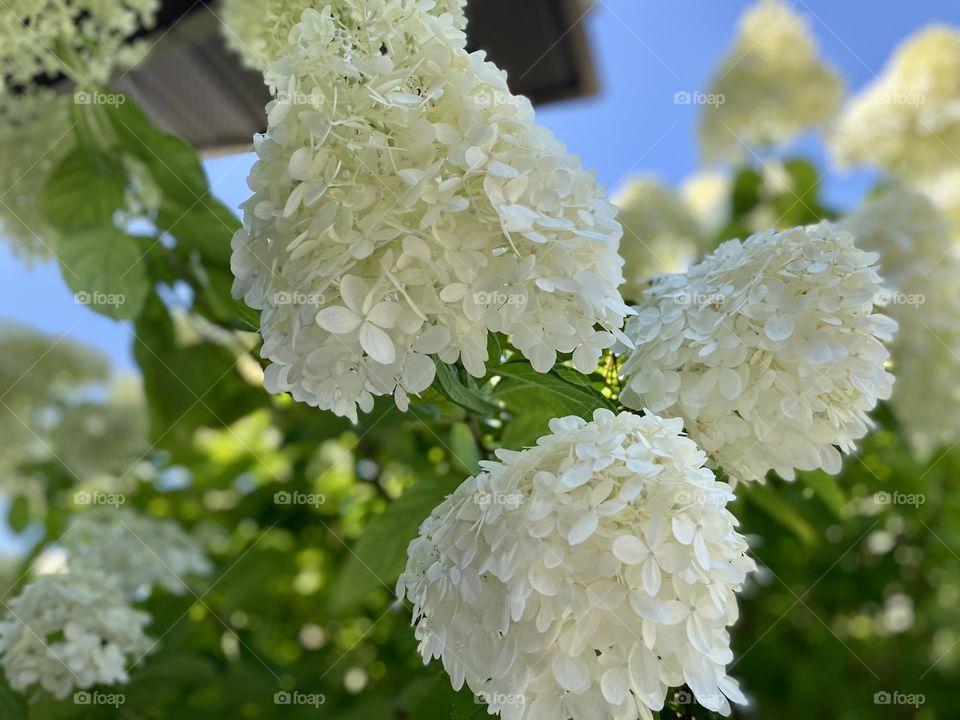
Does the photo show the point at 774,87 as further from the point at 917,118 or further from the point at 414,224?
the point at 414,224

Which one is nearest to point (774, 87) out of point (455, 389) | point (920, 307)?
point (920, 307)

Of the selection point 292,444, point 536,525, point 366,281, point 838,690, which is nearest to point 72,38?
point 292,444

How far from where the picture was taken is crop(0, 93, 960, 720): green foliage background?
2.52 feet

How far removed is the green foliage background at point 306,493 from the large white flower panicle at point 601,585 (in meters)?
0.09

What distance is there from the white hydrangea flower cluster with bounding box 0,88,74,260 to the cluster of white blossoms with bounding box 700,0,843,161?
1.26 m

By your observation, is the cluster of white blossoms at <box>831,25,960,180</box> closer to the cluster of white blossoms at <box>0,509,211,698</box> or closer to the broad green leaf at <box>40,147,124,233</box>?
the broad green leaf at <box>40,147,124,233</box>

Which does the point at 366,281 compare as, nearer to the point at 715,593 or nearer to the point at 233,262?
the point at 233,262

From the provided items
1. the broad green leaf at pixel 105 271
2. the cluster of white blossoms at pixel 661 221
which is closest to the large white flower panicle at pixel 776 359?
the broad green leaf at pixel 105 271

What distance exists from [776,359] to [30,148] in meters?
0.93

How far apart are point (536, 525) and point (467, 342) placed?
0.36ft

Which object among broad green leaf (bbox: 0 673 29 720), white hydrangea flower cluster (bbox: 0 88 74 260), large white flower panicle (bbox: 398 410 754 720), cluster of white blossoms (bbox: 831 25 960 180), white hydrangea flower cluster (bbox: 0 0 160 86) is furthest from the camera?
cluster of white blossoms (bbox: 831 25 960 180)

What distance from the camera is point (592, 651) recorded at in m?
0.43

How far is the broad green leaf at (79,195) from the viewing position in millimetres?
943

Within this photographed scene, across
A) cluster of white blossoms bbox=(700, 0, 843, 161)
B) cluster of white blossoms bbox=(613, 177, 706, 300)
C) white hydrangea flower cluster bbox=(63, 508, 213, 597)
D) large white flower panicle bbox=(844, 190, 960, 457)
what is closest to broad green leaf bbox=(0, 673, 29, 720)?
white hydrangea flower cluster bbox=(63, 508, 213, 597)
